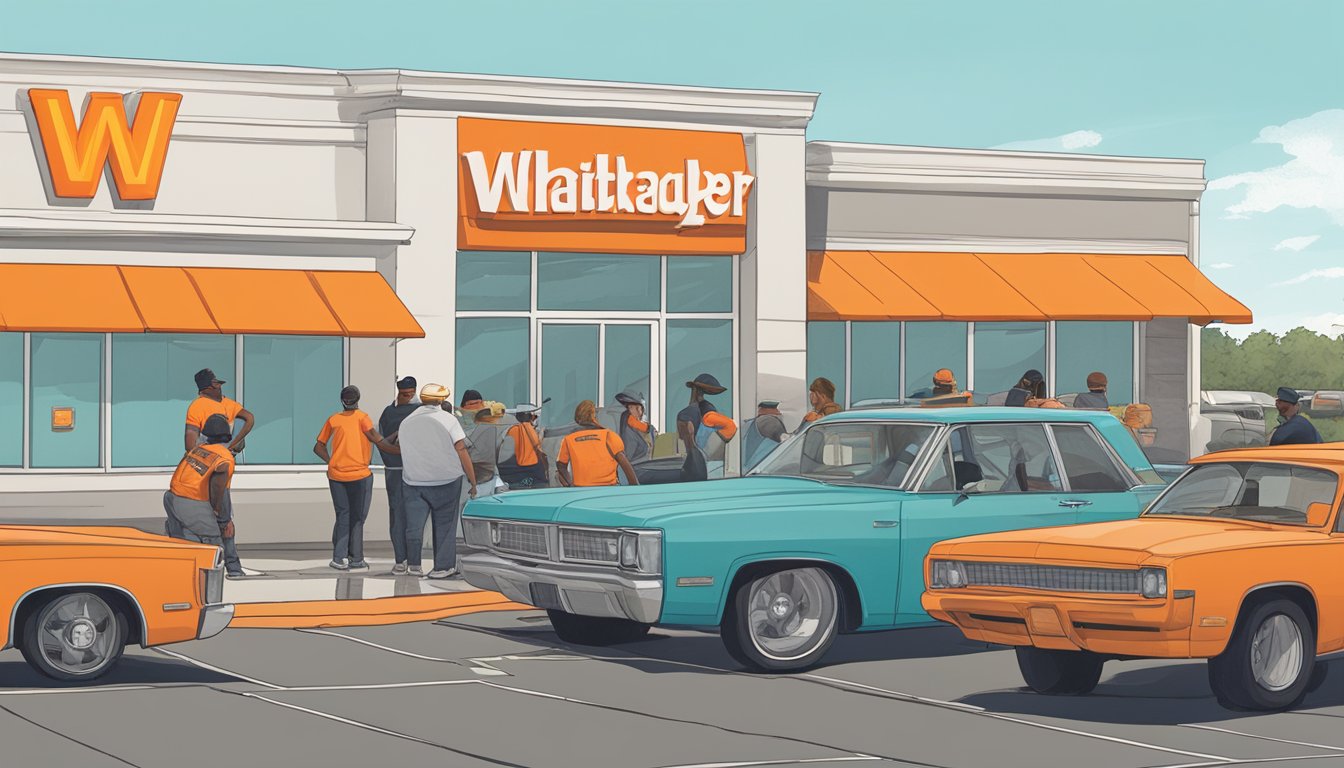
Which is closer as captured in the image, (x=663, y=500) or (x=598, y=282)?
(x=663, y=500)

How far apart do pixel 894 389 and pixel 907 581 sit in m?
14.2

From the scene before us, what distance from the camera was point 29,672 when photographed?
11.1 metres

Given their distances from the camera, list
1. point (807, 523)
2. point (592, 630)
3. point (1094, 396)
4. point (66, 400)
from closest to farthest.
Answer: point (807, 523) → point (592, 630) → point (1094, 396) → point (66, 400)

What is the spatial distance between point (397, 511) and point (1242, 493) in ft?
29.2

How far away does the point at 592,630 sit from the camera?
42.2 ft

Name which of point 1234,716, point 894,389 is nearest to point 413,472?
point 1234,716

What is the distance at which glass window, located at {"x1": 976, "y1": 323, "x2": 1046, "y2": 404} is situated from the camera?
26.2 m

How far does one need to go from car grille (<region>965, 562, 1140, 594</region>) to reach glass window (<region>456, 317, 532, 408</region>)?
41.0 ft

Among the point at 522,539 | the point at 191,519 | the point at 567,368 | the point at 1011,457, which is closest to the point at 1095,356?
the point at 567,368

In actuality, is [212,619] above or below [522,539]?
below

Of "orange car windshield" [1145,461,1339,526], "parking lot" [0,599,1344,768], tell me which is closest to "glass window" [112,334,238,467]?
"parking lot" [0,599,1344,768]

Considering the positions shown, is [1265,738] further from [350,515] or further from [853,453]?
[350,515]

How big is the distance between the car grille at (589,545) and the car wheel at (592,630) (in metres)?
1.15

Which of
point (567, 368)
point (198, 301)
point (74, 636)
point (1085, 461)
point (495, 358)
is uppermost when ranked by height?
point (198, 301)
